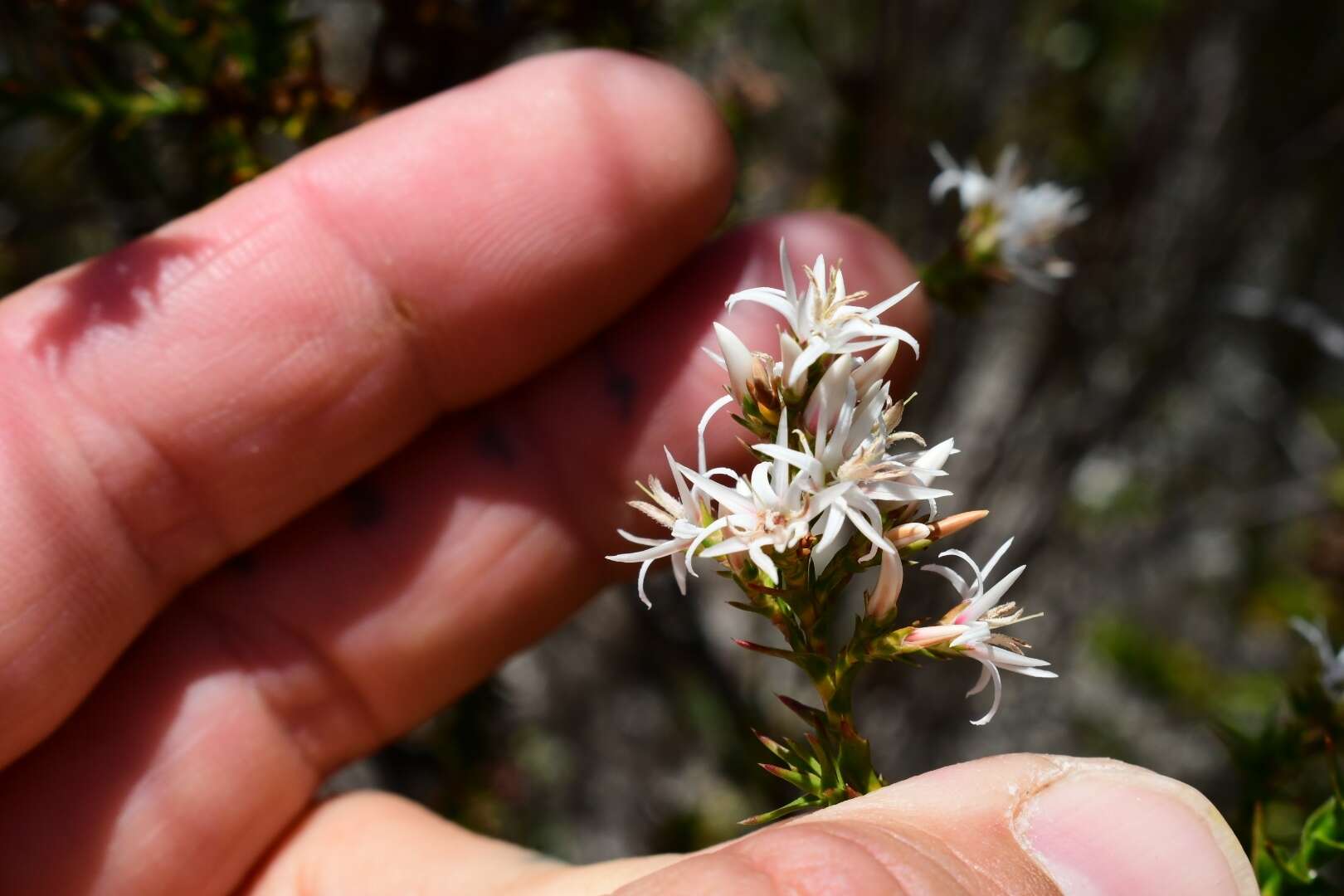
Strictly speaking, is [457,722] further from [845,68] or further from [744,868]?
[845,68]

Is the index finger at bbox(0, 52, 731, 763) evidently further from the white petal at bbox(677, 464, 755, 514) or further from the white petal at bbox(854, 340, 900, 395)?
the white petal at bbox(677, 464, 755, 514)

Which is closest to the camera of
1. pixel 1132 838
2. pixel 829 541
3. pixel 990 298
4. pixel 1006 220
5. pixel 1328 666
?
pixel 829 541

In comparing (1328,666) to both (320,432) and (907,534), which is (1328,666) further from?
(320,432)

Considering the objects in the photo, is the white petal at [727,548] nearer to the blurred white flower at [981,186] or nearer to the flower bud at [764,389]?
the flower bud at [764,389]

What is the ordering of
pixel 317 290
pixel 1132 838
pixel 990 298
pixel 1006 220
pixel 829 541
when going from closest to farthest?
1. pixel 829 541
2. pixel 1132 838
3. pixel 317 290
4. pixel 1006 220
5. pixel 990 298

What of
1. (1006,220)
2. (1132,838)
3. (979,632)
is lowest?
(1132,838)

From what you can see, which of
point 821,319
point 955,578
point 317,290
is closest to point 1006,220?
point 821,319

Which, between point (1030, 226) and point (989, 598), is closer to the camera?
point (989, 598)

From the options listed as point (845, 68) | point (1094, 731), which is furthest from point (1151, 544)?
point (845, 68)
